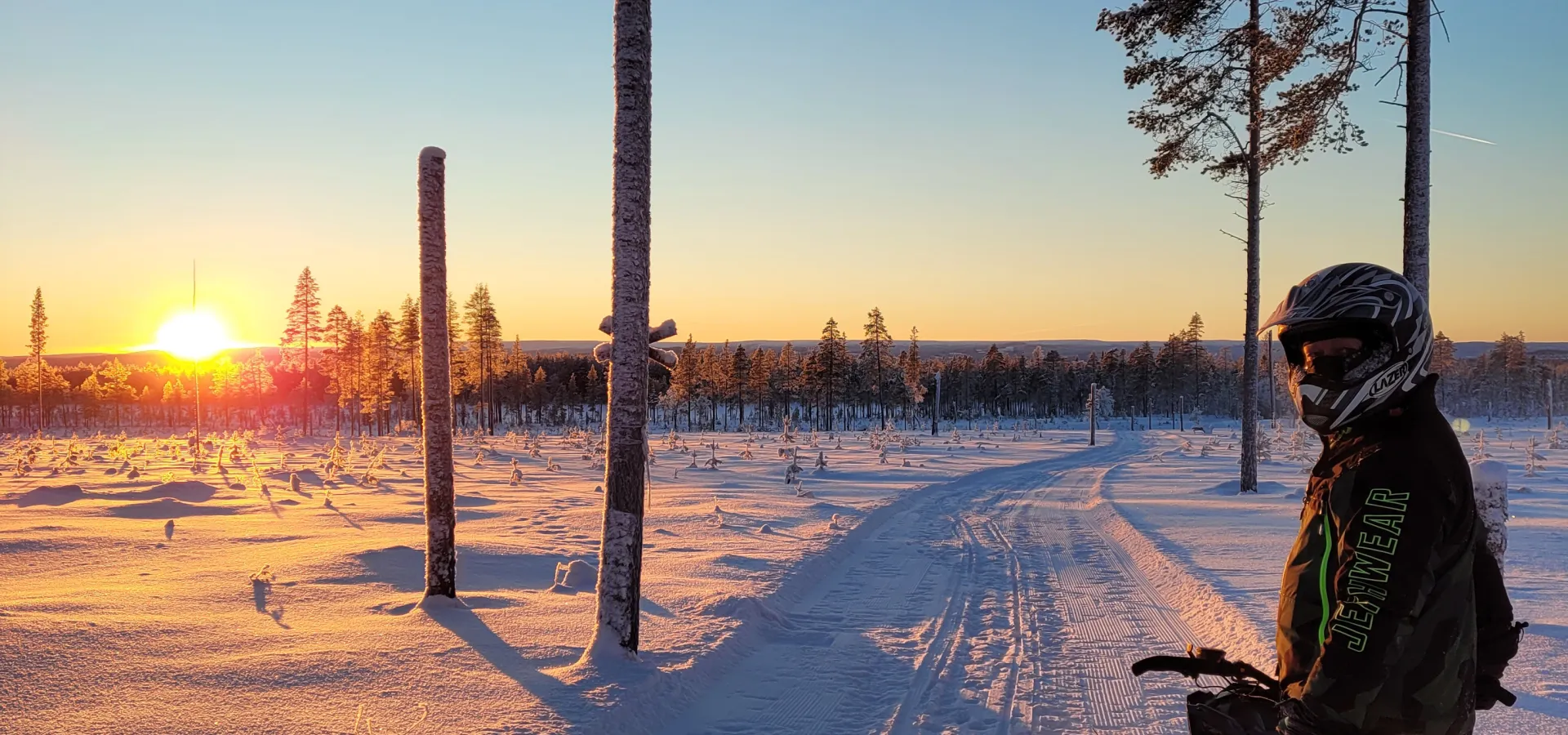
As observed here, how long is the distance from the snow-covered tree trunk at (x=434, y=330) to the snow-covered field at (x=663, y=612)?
122cm

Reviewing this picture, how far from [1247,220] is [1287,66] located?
9060mm

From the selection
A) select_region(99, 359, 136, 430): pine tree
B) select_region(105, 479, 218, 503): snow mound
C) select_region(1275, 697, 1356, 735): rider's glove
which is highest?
select_region(1275, 697, 1356, 735): rider's glove

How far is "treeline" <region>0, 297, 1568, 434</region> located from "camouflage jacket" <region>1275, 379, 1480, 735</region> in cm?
6583

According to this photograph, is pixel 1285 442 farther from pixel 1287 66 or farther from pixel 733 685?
pixel 733 685

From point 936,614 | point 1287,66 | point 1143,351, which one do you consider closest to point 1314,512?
point 936,614

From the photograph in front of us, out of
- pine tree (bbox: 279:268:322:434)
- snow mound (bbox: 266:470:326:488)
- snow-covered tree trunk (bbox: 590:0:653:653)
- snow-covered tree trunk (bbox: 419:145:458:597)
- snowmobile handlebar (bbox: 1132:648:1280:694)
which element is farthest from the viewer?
pine tree (bbox: 279:268:322:434)

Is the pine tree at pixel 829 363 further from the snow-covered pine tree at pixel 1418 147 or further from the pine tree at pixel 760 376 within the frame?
the snow-covered pine tree at pixel 1418 147

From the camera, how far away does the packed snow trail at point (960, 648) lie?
5.46 metres

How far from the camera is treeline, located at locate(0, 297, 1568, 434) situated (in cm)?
7675

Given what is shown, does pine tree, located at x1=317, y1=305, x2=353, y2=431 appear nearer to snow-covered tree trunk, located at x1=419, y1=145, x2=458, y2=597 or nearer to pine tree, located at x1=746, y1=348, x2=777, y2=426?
pine tree, located at x1=746, y1=348, x2=777, y2=426

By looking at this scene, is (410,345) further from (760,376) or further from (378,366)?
(760,376)

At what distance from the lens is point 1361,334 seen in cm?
234

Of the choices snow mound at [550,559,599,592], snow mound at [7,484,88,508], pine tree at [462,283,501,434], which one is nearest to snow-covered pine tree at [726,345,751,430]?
pine tree at [462,283,501,434]

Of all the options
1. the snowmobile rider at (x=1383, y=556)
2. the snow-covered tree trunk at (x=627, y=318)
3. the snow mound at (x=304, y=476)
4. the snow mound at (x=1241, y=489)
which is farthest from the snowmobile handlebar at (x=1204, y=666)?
the snow mound at (x=304, y=476)
